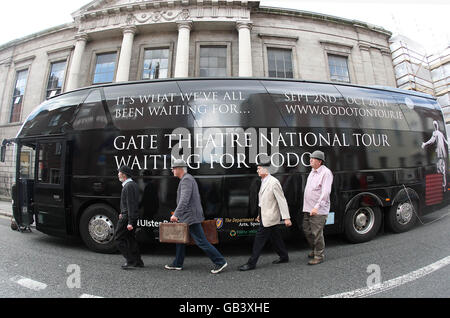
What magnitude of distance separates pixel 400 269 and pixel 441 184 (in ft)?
12.7

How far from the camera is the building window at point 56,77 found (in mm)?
13869

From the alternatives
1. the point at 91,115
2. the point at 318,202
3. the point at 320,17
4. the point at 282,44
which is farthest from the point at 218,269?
the point at 320,17

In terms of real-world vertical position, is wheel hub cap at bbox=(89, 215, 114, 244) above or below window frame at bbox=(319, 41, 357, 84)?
below

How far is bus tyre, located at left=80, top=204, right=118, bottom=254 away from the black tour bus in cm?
2

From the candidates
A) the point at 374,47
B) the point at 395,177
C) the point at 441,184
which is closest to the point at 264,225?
the point at 395,177

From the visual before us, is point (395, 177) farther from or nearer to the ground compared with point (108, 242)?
farther from the ground

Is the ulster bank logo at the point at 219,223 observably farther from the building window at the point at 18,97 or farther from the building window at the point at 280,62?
the building window at the point at 18,97

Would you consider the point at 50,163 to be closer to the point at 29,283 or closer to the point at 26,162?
the point at 26,162

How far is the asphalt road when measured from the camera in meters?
2.41

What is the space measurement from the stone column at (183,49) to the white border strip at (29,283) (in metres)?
10.6

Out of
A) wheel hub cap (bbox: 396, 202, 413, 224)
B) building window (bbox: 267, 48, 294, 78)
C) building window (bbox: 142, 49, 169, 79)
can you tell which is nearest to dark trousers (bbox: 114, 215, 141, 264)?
wheel hub cap (bbox: 396, 202, 413, 224)

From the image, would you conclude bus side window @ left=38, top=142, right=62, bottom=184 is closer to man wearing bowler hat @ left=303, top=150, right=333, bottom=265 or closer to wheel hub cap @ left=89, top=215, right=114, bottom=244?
wheel hub cap @ left=89, top=215, right=114, bottom=244
